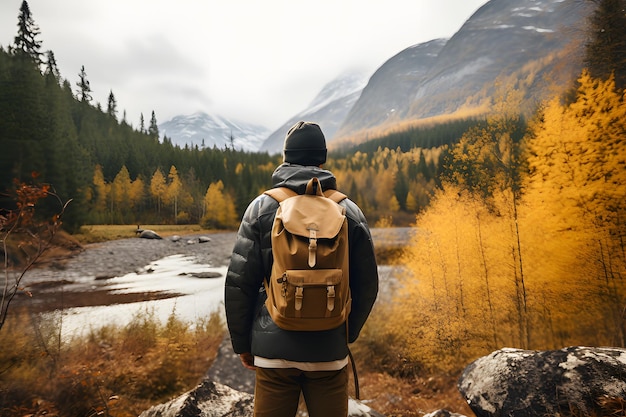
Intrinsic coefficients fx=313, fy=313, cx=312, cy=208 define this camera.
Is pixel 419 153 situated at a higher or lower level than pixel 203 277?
higher

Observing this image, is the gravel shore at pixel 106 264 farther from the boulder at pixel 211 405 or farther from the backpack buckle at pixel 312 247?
the backpack buckle at pixel 312 247

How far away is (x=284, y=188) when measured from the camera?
1.65 metres

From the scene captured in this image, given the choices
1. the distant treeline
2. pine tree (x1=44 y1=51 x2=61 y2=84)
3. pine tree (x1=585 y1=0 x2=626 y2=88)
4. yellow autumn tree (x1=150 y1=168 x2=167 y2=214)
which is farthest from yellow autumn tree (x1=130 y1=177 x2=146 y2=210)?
pine tree (x1=585 y1=0 x2=626 y2=88)

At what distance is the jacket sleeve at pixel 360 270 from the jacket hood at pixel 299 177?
18cm

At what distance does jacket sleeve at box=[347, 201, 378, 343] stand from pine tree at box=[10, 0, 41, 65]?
833 centimetres

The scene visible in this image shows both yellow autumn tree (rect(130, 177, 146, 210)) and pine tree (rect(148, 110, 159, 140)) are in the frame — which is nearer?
yellow autumn tree (rect(130, 177, 146, 210))

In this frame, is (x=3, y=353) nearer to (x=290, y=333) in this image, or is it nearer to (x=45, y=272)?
(x=45, y=272)

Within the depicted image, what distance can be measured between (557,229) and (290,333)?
631 centimetres

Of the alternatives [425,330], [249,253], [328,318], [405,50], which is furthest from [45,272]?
[405,50]

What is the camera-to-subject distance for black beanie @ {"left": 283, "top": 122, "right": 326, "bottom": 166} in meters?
1.73

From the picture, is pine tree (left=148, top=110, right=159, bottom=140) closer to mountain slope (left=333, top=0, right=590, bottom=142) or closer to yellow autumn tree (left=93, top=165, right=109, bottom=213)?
yellow autumn tree (left=93, top=165, right=109, bottom=213)

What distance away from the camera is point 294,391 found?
1.57 m

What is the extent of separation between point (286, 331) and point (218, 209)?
744 centimetres

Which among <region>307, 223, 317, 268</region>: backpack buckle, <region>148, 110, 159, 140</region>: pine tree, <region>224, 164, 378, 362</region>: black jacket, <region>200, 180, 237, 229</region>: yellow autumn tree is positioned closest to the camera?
<region>307, 223, 317, 268</region>: backpack buckle
